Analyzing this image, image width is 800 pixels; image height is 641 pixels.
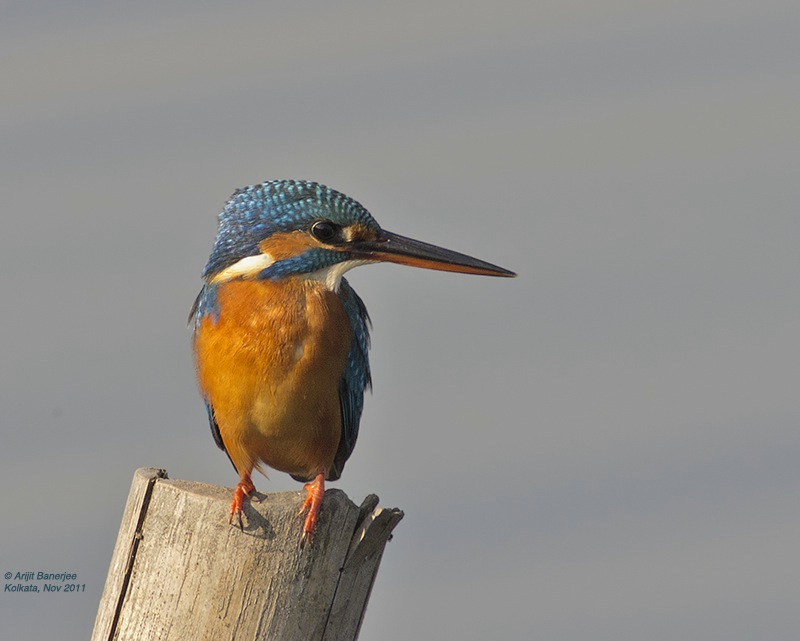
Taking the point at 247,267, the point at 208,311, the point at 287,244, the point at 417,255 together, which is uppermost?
the point at 417,255

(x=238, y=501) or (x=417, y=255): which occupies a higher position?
(x=417, y=255)

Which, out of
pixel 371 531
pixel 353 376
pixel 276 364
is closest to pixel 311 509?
pixel 371 531

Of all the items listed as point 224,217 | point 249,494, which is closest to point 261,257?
point 224,217

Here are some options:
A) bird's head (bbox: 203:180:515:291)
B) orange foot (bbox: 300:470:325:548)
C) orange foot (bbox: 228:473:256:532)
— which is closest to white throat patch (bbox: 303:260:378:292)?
bird's head (bbox: 203:180:515:291)

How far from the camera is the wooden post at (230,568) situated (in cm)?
328

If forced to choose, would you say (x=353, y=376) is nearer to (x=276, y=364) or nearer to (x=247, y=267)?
(x=276, y=364)

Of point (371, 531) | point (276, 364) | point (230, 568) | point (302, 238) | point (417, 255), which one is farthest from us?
point (417, 255)

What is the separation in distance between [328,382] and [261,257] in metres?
0.60

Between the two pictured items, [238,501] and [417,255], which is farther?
[417,255]

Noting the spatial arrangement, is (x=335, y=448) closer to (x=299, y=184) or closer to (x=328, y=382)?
(x=328, y=382)

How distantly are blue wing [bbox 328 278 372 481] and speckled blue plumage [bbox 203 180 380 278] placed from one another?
0.90 feet

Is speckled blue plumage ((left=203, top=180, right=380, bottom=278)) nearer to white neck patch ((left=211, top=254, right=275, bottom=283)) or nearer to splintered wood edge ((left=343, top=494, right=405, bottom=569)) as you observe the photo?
white neck patch ((left=211, top=254, right=275, bottom=283))

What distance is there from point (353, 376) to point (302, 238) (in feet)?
2.08

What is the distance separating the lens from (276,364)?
4.55 metres
